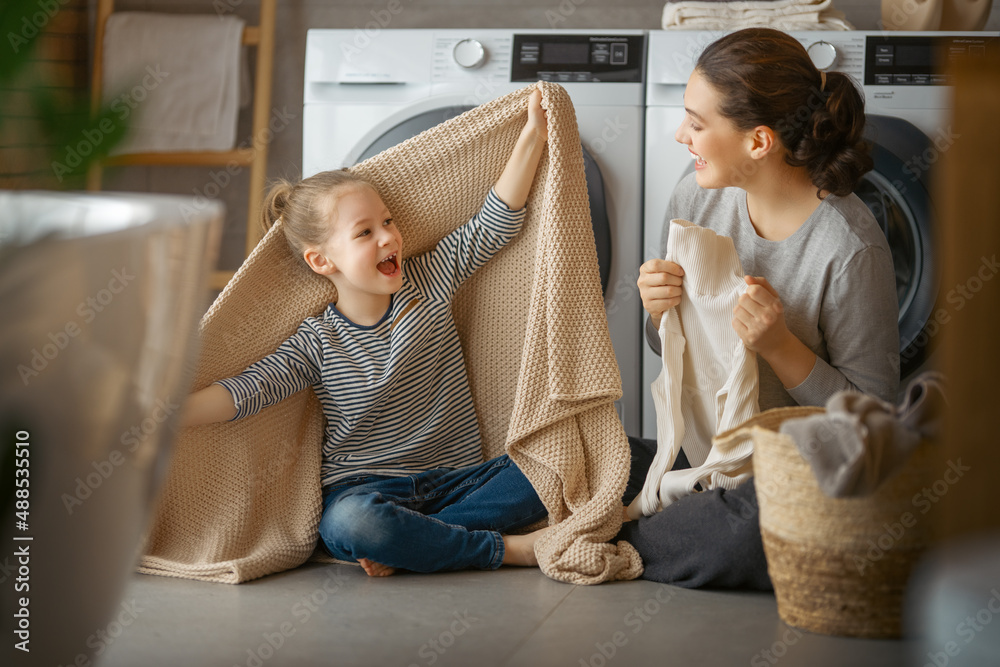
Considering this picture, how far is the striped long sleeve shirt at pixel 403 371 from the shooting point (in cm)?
133

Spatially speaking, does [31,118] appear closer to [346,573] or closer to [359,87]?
[346,573]

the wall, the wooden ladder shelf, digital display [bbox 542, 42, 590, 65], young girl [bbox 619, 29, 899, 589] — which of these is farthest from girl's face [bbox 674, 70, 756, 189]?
the wooden ladder shelf

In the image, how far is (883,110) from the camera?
1774 mm

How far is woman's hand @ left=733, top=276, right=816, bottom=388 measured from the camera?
1179mm

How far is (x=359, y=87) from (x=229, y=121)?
68 centimetres

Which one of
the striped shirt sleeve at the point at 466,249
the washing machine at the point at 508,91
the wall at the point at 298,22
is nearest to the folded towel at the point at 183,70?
the wall at the point at 298,22

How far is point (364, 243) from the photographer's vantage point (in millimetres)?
1320

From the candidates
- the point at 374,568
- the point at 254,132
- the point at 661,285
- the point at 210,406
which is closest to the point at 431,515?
the point at 374,568

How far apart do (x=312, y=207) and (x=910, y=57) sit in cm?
120

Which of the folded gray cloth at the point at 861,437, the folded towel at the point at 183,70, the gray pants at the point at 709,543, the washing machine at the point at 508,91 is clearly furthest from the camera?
the folded towel at the point at 183,70

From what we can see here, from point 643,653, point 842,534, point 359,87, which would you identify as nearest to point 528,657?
point 643,653

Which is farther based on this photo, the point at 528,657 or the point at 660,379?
the point at 660,379

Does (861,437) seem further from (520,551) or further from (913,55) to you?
(913,55)

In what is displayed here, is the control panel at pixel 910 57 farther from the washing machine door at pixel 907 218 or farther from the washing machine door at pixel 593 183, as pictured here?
the washing machine door at pixel 593 183
